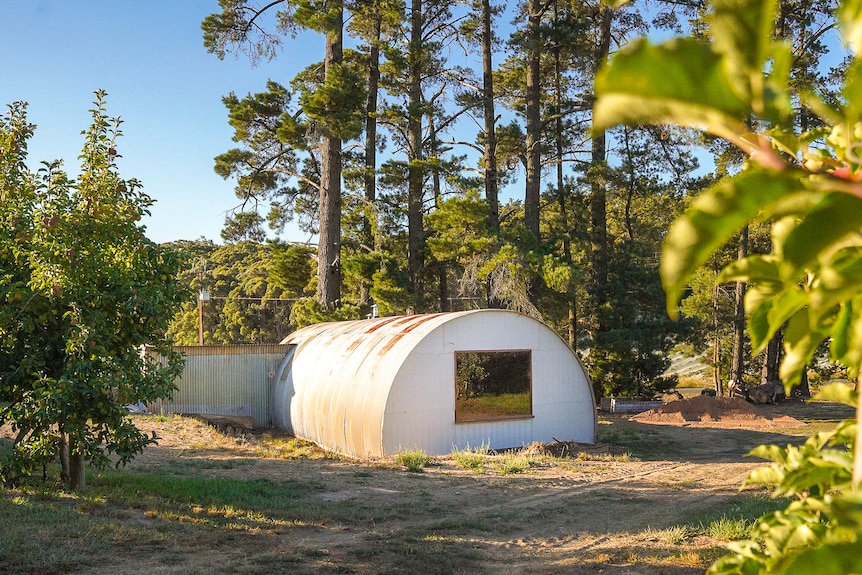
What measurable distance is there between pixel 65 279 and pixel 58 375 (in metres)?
1.19

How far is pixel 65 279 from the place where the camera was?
24.7 ft

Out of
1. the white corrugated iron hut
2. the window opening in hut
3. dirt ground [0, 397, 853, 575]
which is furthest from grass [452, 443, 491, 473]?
the window opening in hut

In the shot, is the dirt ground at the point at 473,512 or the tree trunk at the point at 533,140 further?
the tree trunk at the point at 533,140

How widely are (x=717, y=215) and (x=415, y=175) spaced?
878 inches

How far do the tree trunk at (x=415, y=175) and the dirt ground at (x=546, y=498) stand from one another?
9167 mm

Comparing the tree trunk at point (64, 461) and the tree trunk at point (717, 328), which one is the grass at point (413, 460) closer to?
the tree trunk at point (64, 461)

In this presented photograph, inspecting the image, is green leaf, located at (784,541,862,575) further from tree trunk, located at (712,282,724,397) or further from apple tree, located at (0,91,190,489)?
tree trunk, located at (712,282,724,397)

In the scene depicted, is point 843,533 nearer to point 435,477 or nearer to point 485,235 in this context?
point 435,477

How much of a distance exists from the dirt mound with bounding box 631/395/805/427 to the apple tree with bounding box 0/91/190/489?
14315 millimetres

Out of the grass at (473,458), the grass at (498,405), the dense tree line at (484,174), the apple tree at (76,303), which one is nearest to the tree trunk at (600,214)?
the dense tree line at (484,174)

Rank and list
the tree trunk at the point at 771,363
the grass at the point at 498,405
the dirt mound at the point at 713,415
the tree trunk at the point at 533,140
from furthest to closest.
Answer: the tree trunk at the point at 771,363
the tree trunk at the point at 533,140
the dirt mound at the point at 713,415
the grass at the point at 498,405

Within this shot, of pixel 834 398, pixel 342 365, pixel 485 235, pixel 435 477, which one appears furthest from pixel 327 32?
pixel 834 398

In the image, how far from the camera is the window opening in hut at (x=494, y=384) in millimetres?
14609

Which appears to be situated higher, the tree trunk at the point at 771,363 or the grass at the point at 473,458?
the tree trunk at the point at 771,363
